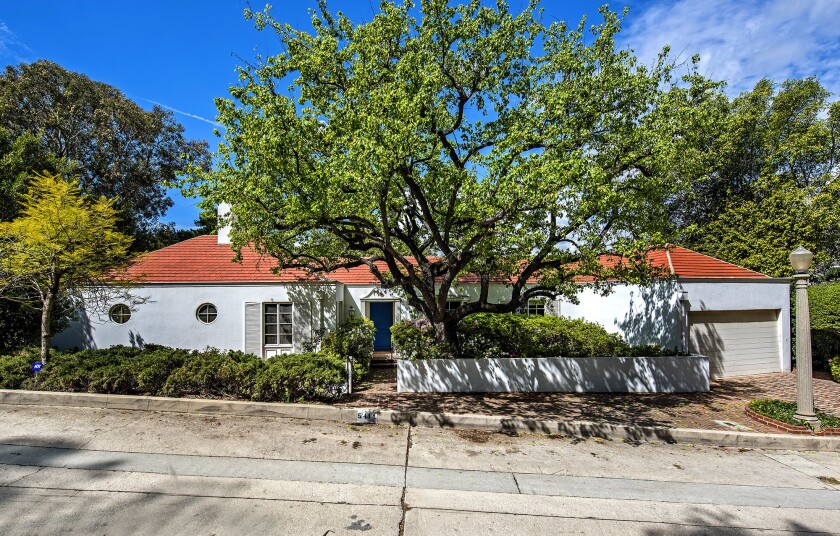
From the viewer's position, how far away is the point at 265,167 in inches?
301

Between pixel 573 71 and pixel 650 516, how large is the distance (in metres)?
8.46

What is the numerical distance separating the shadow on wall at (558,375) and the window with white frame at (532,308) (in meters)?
5.77

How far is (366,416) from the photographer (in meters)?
7.77

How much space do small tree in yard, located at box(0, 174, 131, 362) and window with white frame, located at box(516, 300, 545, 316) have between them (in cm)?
1318

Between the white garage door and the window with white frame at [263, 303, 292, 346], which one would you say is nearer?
the white garage door

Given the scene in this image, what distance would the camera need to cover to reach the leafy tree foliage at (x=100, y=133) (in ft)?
65.8

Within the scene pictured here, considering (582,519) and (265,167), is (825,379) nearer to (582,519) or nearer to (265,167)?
(582,519)

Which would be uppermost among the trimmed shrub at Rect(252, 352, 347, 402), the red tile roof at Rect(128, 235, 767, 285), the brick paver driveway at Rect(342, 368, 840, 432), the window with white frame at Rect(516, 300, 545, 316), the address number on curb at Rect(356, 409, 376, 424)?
the red tile roof at Rect(128, 235, 767, 285)

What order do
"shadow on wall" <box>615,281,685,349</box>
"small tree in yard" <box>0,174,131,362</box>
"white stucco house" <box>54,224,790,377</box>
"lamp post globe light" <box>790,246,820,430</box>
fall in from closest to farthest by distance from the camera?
"lamp post globe light" <box>790,246,820,430</box> → "small tree in yard" <box>0,174,131,362</box> → "shadow on wall" <box>615,281,685,349</box> → "white stucco house" <box>54,224,790,377</box>

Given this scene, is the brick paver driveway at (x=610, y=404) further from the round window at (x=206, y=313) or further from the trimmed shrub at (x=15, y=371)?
the trimmed shrub at (x=15, y=371)

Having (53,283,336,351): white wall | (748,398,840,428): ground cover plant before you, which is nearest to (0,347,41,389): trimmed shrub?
(53,283,336,351): white wall

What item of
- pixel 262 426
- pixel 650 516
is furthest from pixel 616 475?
pixel 262 426

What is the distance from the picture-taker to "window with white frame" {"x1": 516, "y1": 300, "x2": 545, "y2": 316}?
16375 mm

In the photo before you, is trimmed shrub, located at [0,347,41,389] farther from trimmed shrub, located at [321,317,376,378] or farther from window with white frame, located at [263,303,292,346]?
trimmed shrub, located at [321,317,376,378]
